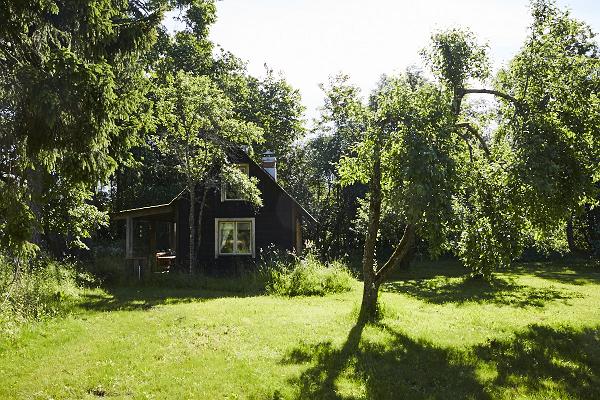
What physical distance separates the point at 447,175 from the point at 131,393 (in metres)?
6.74

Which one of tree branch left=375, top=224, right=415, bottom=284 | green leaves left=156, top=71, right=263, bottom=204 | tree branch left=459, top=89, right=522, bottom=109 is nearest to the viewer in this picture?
tree branch left=459, top=89, right=522, bottom=109

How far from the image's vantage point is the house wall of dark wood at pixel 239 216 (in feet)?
77.4

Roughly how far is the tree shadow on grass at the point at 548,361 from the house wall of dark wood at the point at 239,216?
14.0 metres

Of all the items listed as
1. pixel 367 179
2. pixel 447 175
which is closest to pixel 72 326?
pixel 367 179

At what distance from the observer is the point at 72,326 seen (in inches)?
435

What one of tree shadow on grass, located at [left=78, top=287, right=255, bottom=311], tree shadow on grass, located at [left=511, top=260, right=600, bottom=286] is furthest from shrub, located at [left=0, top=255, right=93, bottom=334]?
tree shadow on grass, located at [left=511, top=260, right=600, bottom=286]

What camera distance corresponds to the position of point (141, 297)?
16078 mm

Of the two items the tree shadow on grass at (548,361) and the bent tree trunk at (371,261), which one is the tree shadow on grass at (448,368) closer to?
the tree shadow on grass at (548,361)

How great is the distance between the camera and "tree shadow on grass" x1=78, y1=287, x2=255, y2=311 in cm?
1400

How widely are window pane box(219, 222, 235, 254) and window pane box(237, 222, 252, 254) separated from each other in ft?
1.13

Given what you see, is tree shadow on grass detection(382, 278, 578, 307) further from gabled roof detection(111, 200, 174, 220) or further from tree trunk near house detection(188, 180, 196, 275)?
gabled roof detection(111, 200, 174, 220)

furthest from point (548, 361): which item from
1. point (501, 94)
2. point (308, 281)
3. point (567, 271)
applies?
point (567, 271)

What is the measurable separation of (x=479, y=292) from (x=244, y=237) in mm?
11203

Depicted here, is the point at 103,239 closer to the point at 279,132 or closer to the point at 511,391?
the point at 279,132
